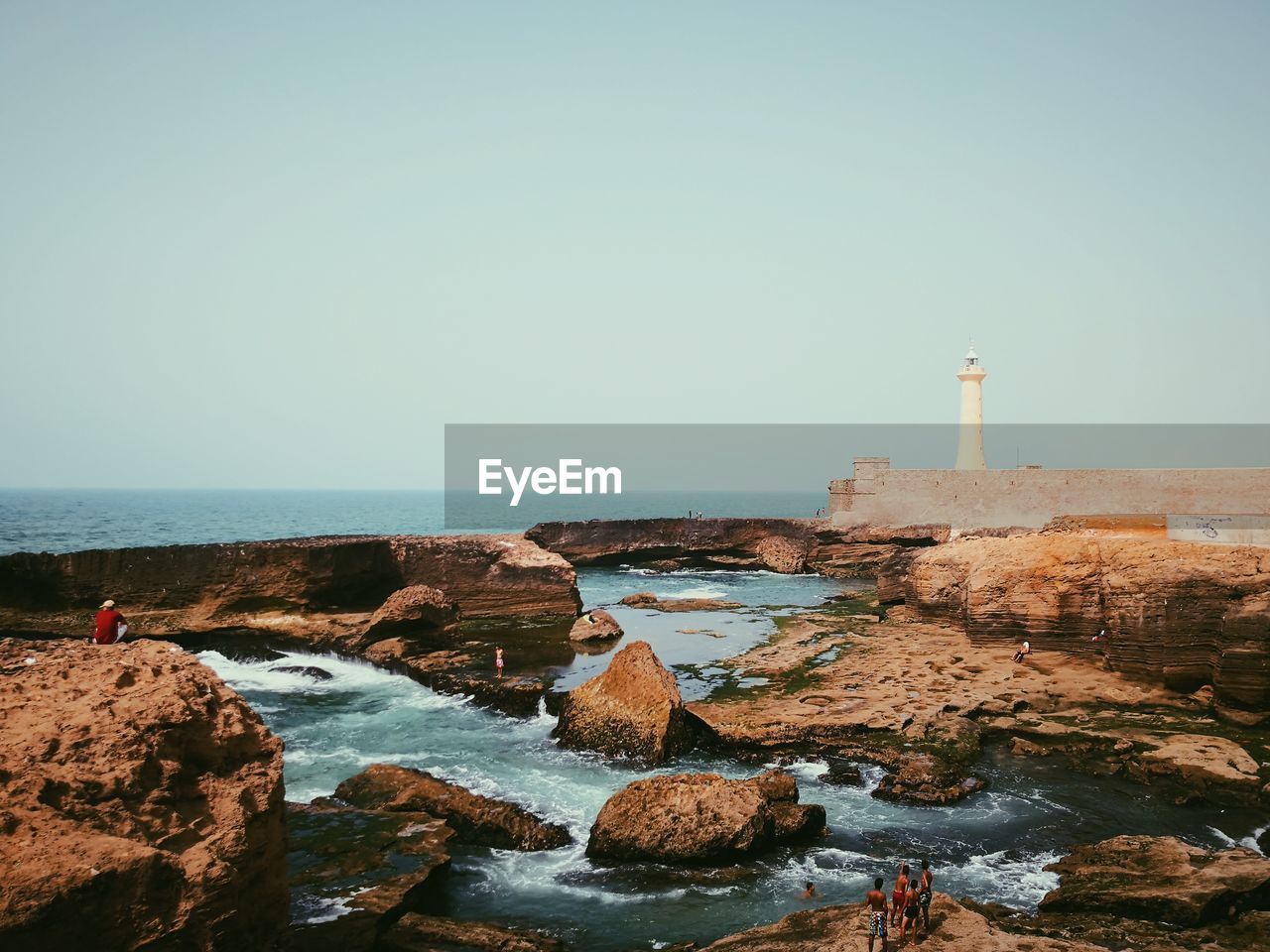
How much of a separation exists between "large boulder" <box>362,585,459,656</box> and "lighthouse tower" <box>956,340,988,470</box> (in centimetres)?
3453

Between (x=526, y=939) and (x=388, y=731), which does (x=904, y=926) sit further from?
(x=388, y=731)

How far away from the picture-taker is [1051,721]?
16.0m

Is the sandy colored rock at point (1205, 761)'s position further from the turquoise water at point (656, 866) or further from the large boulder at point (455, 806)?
the large boulder at point (455, 806)

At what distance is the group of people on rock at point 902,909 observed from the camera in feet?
26.5

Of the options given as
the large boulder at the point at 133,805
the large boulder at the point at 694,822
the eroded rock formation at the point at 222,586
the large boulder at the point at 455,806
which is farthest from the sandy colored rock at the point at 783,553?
the large boulder at the point at 133,805

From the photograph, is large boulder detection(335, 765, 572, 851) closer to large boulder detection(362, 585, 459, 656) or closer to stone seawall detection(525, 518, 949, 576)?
large boulder detection(362, 585, 459, 656)

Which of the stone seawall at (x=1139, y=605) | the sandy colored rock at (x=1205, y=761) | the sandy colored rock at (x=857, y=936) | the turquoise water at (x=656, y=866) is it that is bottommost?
the turquoise water at (x=656, y=866)

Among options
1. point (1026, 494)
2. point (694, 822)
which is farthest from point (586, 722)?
point (1026, 494)

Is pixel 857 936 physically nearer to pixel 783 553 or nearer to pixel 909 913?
pixel 909 913

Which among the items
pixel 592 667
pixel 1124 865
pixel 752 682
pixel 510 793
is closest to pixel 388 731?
pixel 510 793

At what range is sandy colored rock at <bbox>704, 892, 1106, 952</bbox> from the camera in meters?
7.92

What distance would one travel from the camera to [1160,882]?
9.42 metres

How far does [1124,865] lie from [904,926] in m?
3.42

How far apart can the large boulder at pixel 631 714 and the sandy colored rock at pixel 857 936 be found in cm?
584
